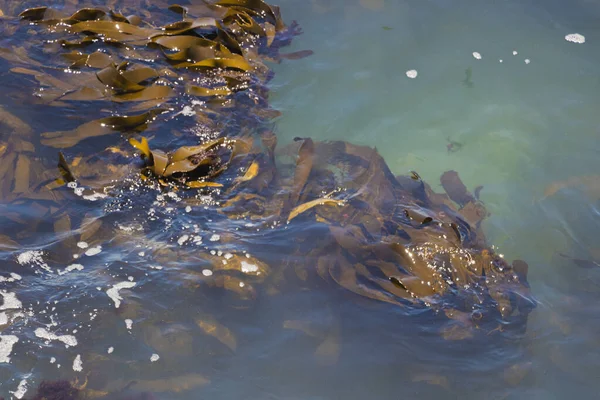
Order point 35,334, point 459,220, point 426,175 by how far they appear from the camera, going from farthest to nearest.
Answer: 1. point 426,175
2. point 459,220
3. point 35,334

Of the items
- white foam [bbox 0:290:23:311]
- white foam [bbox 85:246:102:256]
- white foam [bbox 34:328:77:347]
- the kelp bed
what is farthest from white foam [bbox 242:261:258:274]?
white foam [bbox 0:290:23:311]

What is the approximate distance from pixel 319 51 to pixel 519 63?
1827 millimetres

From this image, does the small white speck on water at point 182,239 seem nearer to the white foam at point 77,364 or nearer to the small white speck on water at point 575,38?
the white foam at point 77,364

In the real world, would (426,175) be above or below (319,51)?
below

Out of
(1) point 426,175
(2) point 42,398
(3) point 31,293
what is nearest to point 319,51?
(1) point 426,175

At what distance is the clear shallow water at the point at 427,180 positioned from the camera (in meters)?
2.71

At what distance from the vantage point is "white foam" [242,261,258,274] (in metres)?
3.07

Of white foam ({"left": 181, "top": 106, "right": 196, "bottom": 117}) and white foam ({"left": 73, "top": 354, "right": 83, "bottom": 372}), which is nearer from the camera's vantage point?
white foam ({"left": 73, "top": 354, "right": 83, "bottom": 372})

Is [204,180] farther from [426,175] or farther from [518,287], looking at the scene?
[518,287]

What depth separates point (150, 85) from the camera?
4152 mm

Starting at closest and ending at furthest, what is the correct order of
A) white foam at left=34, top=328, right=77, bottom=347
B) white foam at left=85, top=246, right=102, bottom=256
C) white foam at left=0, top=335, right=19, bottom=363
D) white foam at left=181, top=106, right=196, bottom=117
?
1. white foam at left=0, top=335, right=19, bottom=363
2. white foam at left=34, top=328, right=77, bottom=347
3. white foam at left=85, top=246, right=102, bottom=256
4. white foam at left=181, top=106, right=196, bottom=117

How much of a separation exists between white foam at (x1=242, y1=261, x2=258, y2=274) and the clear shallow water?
8cm

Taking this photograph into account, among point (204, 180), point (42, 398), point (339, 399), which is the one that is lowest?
point (339, 399)

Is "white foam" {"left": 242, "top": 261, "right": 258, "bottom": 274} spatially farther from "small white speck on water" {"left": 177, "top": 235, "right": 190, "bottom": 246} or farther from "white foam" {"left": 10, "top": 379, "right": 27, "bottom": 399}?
"white foam" {"left": 10, "top": 379, "right": 27, "bottom": 399}
